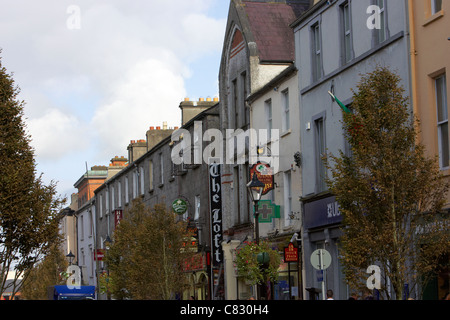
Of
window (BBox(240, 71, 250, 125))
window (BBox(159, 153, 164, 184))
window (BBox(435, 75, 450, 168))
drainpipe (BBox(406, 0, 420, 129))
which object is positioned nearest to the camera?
window (BBox(435, 75, 450, 168))

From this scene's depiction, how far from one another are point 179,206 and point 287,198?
12.6m

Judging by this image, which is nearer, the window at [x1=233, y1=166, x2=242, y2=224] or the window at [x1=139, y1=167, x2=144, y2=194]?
the window at [x1=233, y1=166, x2=242, y2=224]

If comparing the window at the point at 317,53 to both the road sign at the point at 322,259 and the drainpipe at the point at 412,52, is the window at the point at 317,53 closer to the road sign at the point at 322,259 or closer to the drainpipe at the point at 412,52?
the drainpipe at the point at 412,52

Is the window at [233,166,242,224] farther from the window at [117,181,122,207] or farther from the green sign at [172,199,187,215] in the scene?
the window at [117,181,122,207]

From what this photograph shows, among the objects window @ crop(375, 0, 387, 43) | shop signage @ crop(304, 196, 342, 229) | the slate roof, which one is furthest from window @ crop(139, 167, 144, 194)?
window @ crop(375, 0, 387, 43)

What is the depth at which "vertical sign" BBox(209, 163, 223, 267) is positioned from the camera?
4038 cm

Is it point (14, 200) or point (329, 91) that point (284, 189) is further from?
point (14, 200)

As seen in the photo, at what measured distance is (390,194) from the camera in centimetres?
1836

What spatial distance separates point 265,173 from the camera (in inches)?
1270

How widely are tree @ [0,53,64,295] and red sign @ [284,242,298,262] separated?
867 centimetres

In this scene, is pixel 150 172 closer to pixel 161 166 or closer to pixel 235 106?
pixel 161 166

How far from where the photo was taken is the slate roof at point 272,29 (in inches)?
1462

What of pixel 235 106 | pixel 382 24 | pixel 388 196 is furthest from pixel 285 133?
pixel 388 196

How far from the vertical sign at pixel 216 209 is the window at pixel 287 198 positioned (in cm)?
804
